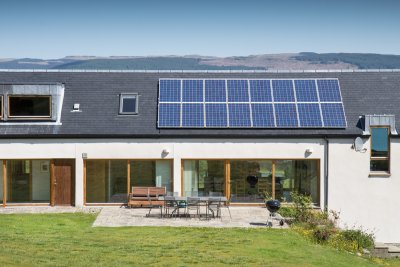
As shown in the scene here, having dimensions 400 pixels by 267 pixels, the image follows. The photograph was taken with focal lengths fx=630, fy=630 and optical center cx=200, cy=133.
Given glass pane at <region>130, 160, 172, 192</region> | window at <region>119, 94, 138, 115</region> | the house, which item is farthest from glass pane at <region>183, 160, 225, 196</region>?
window at <region>119, 94, 138, 115</region>

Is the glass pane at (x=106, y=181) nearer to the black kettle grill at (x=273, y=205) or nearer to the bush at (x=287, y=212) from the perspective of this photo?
the bush at (x=287, y=212)

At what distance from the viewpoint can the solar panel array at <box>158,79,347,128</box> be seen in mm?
30734

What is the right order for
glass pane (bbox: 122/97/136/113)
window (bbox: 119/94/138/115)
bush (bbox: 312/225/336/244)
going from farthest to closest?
glass pane (bbox: 122/97/136/113)
window (bbox: 119/94/138/115)
bush (bbox: 312/225/336/244)

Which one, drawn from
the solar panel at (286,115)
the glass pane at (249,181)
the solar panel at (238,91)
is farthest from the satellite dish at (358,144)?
the solar panel at (238,91)

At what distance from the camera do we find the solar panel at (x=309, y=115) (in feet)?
101

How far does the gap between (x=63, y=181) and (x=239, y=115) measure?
913cm

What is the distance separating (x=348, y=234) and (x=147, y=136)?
1053 centimetres

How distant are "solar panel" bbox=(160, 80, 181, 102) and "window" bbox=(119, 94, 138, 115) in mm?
1379

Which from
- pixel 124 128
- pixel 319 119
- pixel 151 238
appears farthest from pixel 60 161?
pixel 319 119

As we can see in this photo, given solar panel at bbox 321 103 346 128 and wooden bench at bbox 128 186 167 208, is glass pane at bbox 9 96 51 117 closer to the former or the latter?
wooden bench at bbox 128 186 167 208

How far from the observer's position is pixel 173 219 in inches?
1048

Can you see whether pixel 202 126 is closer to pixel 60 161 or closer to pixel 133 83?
pixel 133 83

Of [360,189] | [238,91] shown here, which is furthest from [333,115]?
[238,91]

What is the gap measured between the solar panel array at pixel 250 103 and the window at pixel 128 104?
1299 mm
